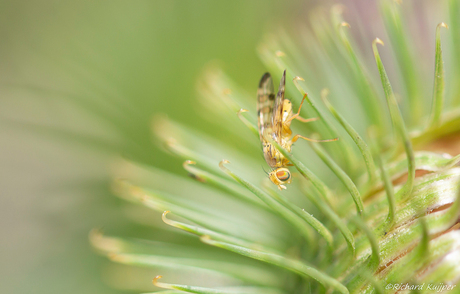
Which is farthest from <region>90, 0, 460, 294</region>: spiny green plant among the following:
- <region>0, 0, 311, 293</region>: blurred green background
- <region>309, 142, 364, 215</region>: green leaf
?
<region>0, 0, 311, 293</region>: blurred green background

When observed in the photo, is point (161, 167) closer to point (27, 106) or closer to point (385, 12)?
point (27, 106)

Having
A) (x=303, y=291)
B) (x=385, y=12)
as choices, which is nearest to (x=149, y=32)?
(x=385, y=12)

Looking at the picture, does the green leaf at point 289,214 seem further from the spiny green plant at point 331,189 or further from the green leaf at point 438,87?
the green leaf at point 438,87

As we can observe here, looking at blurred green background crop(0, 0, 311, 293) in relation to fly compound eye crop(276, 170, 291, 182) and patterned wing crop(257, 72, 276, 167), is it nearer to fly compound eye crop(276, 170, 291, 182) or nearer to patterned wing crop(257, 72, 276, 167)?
patterned wing crop(257, 72, 276, 167)

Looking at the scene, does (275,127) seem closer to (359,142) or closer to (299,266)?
(359,142)

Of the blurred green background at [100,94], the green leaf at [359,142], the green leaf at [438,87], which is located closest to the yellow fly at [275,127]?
the green leaf at [359,142]

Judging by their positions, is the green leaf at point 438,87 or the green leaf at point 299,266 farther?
the green leaf at point 438,87

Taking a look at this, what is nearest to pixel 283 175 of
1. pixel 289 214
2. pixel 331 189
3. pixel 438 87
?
pixel 289 214
